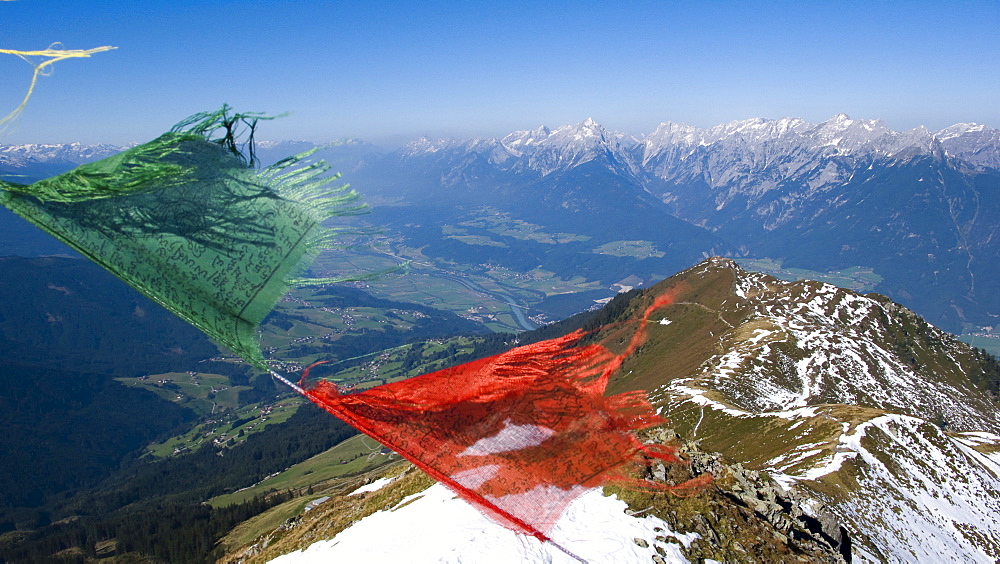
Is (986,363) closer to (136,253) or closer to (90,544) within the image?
(136,253)

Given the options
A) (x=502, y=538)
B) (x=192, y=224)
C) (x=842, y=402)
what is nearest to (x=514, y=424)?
(x=192, y=224)

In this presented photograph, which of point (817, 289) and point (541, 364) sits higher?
point (541, 364)

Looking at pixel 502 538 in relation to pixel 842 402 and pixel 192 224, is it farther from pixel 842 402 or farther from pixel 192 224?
pixel 842 402

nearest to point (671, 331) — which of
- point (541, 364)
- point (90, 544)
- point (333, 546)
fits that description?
point (333, 546)

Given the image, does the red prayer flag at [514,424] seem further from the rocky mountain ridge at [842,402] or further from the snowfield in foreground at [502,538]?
the rocky mountain ridge at [842,402]

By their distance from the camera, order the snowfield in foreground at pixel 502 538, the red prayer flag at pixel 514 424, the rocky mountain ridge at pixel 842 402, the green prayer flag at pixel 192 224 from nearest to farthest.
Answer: the green prayer flag at pixel 192 224 → the red prayer flag at pixel 514 424 → the snowfield in foreground at pixel 502 538 → the rocky mountain ridge at pixel 842 402

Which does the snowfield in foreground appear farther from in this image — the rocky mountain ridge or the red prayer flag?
the rocky mountain ridge

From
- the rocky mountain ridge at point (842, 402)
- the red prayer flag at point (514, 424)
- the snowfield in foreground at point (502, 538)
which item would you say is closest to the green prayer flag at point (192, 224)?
the red prayer flag at point (514, 424)
